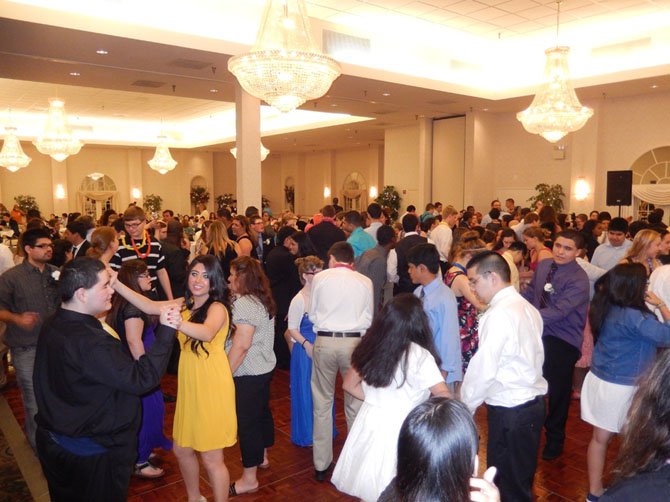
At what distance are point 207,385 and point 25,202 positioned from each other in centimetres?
1939

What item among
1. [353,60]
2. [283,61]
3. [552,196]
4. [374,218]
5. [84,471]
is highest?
[353,60]

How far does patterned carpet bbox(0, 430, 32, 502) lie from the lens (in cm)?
337

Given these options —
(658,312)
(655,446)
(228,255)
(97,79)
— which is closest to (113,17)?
(97,79)

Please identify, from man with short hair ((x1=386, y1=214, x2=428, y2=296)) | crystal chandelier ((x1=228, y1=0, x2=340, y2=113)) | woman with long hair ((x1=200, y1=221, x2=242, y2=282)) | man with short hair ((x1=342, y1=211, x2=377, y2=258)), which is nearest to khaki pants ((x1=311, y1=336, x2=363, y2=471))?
woman with long hair ((x1=200, y1=221, x2=242, y2=282))

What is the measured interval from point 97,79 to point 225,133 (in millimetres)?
8865

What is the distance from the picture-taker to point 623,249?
5.06m

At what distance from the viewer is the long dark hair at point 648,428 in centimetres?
118

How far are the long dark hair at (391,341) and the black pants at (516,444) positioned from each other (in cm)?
47

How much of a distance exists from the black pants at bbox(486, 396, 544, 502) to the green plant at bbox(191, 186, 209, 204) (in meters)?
21.7

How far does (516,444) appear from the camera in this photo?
8.18ft

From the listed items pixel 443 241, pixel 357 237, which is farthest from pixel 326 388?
pixel 443 241

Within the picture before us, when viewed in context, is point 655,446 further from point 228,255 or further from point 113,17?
point 113,17

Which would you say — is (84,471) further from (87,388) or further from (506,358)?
(506,358)

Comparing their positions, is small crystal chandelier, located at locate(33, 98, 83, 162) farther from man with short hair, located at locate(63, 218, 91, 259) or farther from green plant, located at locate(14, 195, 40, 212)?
green plant, located at locate(14, 195, 40, 212)
